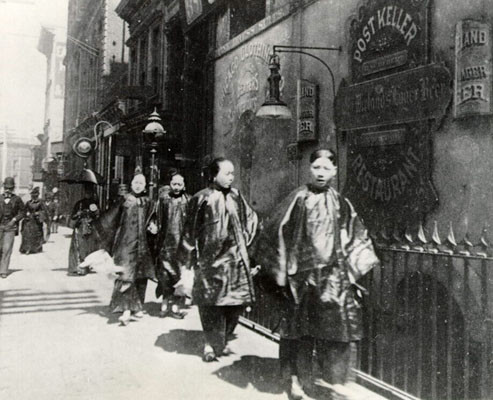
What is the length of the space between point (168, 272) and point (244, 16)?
6.13 metres

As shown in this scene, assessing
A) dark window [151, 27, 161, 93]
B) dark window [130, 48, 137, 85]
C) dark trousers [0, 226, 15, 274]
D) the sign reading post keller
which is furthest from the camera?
dark window [130, 48, 137, 85]

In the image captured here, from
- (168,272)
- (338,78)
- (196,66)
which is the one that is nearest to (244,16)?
(196,66)

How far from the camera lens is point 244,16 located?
10773 mm

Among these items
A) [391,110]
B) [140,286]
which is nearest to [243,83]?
[391,110]

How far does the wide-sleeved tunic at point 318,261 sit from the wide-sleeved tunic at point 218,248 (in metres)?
0.93

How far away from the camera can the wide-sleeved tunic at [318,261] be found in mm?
3670

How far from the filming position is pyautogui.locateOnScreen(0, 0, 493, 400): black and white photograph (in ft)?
12.4

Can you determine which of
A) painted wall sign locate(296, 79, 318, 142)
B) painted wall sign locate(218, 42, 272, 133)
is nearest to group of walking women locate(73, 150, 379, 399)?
painted wall sign locate(296, 79, 318, 142)

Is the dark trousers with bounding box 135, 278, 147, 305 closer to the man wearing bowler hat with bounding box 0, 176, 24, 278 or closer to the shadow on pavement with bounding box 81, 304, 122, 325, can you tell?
the shadow on pavement with bounding box 81, 304, 122, 325

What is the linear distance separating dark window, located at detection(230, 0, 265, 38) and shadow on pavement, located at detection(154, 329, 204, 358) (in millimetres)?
6727

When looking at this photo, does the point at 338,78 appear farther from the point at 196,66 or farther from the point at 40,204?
the point at 40,204

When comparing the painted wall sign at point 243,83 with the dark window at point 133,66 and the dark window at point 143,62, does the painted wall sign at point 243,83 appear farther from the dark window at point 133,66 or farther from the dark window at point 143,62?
the dark window at point 133,66

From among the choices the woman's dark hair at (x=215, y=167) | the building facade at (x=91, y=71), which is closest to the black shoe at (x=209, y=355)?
the woman's dark hair at (x=215, y=167)

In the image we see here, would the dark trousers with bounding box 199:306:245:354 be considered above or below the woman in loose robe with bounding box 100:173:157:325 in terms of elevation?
below
